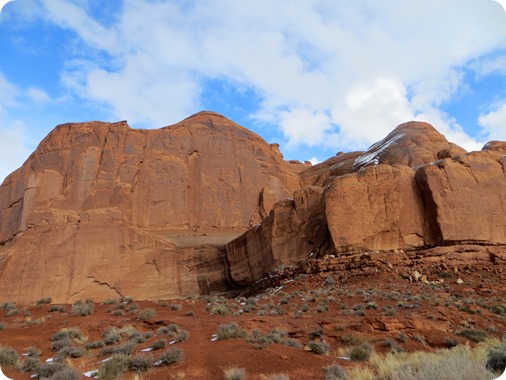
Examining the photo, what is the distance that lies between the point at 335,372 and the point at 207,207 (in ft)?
140

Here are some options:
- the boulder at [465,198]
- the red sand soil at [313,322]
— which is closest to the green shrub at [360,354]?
the red sand soil at [313,322]

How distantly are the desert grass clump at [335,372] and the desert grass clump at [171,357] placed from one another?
329cm

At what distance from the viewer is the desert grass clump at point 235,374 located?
325 inches

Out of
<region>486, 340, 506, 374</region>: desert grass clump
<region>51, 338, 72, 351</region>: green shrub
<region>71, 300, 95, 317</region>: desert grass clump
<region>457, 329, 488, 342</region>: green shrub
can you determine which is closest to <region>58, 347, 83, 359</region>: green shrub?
<region>51, 338, 72, 351</region>: green shrub

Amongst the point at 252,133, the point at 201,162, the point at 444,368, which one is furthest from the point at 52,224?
the point at 444,368

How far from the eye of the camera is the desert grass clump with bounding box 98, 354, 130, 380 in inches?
354

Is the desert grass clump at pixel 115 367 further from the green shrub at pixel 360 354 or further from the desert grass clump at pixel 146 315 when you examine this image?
the desert grass clump at pixel 146 315

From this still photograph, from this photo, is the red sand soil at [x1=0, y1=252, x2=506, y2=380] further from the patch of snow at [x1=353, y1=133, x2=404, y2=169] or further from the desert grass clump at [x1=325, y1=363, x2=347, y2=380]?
the patch of snow at [x1=353, y1=133, x2=404, y2=169]

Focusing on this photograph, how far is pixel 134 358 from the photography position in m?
9.61

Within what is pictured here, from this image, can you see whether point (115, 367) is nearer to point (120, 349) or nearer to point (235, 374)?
point (120, 349)

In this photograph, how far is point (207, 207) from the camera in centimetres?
5047

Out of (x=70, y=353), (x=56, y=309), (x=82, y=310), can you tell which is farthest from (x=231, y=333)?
(x=56, y=309)

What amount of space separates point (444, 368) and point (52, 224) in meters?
43.1

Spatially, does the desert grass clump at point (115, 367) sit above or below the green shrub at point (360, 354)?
above
